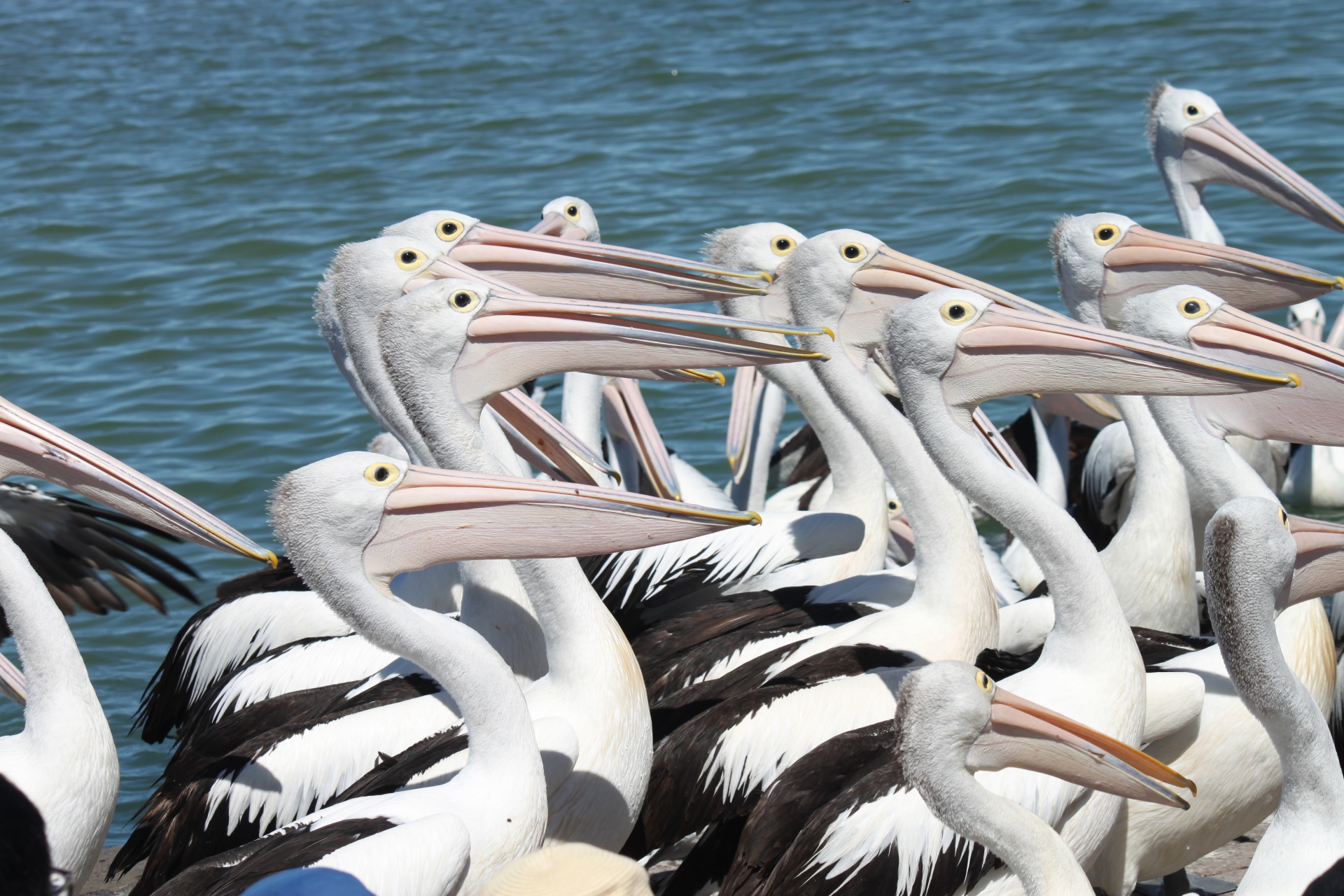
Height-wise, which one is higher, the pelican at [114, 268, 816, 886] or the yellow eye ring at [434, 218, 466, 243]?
the yellow eye ring at [434, 218, 466, 243]

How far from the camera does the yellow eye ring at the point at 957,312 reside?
135 inches

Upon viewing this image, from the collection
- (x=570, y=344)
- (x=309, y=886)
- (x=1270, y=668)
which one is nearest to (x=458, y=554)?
(x=570, y=344)

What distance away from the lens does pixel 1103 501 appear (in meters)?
5.33

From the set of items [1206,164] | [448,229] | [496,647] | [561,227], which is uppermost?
[448,229]

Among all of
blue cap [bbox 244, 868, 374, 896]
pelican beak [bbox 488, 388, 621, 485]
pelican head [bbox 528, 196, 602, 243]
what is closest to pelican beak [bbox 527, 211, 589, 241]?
pelican head [bbox 528, 196, 602, 243]

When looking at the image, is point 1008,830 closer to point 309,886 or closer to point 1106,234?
point 309,886

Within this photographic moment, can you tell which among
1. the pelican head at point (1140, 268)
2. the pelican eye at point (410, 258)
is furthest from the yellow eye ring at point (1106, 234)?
the pelican eye at point (410, 258)

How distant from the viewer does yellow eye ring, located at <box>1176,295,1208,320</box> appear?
3725 millimetres

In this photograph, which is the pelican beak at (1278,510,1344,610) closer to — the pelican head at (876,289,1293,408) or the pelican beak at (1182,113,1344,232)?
the pelican head at (876,289,1293,408)

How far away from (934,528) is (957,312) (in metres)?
0.49

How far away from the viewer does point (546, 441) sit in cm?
418

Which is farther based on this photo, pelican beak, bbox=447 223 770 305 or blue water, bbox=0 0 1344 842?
blue water, bbox=0 0 1344 842

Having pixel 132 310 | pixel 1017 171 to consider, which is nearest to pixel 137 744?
pixel 132 310

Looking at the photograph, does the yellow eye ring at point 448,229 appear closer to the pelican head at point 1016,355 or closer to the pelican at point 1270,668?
the pelican head at point 1016,355
